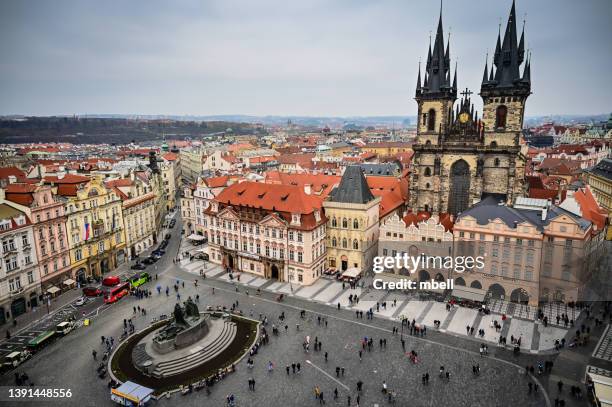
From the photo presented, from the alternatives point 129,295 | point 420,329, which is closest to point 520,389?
point 420,329

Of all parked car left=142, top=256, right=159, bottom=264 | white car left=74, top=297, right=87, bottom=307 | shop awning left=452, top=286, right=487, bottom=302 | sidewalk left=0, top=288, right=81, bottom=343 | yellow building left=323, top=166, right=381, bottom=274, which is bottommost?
sidewalk left=0, top=288, right=81, bottom=343

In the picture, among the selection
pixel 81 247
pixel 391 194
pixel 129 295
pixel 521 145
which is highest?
pixel 521 145

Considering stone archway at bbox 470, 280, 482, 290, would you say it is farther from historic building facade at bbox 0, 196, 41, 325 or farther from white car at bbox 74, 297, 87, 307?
historic building facade at bbox 0, 196, 41, 325

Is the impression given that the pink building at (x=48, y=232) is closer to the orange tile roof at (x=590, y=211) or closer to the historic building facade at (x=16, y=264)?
the historic building facade at (x=16, y=264)

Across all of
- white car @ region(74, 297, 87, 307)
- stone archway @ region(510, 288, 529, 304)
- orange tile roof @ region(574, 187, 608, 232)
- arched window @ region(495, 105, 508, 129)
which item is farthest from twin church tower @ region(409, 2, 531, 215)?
white car @ region(74, 297, 87, 307)

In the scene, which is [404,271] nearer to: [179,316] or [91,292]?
[179,316]

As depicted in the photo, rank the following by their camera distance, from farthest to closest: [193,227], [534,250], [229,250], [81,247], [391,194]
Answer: [193,227]
[391,194]
[229,250]
[81,247]
[534,250]

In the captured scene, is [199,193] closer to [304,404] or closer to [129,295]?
[129,295]
